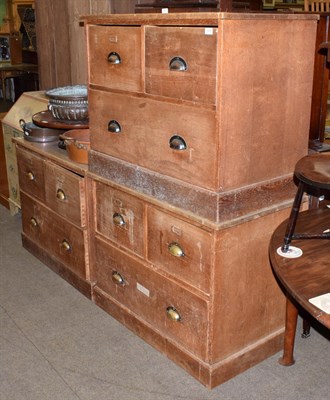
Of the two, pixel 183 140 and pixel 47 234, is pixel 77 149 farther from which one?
pixel 183 140

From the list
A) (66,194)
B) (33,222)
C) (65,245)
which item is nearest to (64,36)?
(33,222)

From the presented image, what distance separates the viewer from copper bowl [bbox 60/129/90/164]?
9.21 ft

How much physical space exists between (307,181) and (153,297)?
0.97m

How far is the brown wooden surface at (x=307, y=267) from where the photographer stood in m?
1.55

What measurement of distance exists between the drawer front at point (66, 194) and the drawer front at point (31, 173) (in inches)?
3.2

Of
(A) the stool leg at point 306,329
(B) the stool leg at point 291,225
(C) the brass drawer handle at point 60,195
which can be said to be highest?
(B) the stool leg at point 291,225

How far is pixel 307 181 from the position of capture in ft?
5.94

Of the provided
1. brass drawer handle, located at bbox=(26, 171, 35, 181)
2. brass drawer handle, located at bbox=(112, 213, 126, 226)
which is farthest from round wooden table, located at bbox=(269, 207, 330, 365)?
brass drawer handle, located at bbox=(26, 171, 35, 181)

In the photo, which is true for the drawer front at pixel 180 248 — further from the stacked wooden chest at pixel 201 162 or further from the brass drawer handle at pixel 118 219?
the brass drawer handle at pixel 118 219

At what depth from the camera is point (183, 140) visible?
209 cm

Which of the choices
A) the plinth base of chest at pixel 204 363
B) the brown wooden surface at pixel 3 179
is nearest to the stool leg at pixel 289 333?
the plinth base of chest at pixel 204 363

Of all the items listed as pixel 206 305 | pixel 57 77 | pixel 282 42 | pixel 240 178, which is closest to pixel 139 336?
pixel 206 305

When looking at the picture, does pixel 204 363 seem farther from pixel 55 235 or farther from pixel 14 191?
→ pixel 14 191

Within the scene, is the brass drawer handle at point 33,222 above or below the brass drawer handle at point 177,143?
below
